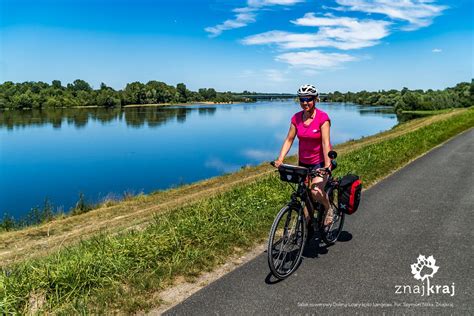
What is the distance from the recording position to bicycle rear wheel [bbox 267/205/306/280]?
4434mm

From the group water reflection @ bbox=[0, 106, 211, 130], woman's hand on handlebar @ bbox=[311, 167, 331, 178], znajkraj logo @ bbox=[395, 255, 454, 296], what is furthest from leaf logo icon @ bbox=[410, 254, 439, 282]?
water reflection @ bbox=[0, 106, 211, 130]

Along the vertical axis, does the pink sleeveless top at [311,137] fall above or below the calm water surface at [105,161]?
above

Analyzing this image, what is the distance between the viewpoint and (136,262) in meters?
4.71

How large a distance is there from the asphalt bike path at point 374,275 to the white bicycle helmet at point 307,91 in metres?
2.39

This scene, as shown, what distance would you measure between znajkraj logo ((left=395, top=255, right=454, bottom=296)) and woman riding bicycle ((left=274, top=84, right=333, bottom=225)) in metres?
1.48

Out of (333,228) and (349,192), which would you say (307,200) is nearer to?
(349,192)

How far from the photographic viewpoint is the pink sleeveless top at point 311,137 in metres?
4.71

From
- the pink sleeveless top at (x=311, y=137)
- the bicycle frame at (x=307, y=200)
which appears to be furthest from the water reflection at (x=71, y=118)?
the pink sleeveless top at (x=311, y=137)

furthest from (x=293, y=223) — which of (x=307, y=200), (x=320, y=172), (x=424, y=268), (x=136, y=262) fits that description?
(x=136, y=262)

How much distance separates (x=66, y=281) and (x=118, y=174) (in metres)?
24.2

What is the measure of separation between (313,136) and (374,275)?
Answer: 78.8 inches

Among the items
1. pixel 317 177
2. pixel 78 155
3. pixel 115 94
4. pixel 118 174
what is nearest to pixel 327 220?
pixel 317 177

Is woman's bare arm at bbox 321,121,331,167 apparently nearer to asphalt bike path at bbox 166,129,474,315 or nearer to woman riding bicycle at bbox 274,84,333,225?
woman riding bicycle at bbox 274,84,333,225

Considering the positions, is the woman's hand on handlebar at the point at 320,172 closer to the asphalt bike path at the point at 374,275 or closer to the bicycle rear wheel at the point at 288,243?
the bicycle rear wheel at the point at 288,243
